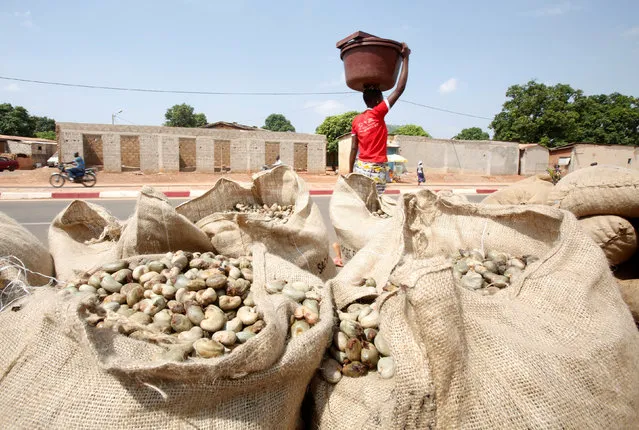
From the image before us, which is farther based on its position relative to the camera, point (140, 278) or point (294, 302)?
point (140, 278)

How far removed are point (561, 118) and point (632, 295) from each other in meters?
34.2

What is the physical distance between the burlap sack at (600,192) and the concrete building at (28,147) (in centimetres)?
3250

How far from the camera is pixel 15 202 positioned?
8930 millimetres

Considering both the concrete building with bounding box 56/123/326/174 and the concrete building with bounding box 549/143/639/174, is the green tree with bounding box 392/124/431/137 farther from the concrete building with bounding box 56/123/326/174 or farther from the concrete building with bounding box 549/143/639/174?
the concrete building with bounding box 56/123/326/174

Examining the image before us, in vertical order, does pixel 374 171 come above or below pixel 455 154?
below

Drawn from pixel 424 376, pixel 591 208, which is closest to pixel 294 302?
pixel 424 376

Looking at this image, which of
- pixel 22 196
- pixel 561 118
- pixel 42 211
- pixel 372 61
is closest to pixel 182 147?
pixel 22 196

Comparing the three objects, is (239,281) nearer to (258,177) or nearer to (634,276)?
(258,177)

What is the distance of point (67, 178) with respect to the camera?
43.8ft

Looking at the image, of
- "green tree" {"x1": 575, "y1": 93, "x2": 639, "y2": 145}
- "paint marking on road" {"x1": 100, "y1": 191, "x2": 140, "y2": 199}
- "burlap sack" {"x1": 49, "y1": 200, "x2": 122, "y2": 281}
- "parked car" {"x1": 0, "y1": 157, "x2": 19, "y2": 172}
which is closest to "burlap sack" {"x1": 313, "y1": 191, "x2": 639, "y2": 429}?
"burlap sack" {"x1": 49, "y1": 200, "x2": 122, "y2": 281}

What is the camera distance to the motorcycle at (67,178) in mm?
13078

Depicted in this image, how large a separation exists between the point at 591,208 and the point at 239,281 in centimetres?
208

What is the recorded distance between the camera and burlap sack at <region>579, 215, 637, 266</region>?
221 cm

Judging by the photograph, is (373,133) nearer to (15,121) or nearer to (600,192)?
(600,192)
